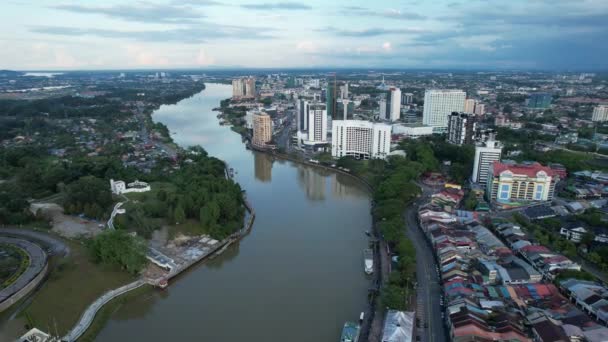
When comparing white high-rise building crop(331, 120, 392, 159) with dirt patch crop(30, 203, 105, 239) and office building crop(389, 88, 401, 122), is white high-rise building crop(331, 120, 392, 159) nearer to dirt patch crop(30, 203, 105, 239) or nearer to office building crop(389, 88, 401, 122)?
office building crop(389, 88, 401, 122)

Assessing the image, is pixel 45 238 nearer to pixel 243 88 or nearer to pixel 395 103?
pixel 395 103

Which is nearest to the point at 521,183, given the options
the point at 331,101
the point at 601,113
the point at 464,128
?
the point at 464,128

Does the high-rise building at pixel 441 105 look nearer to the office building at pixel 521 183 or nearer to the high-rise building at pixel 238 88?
the office building at pixel 521 183

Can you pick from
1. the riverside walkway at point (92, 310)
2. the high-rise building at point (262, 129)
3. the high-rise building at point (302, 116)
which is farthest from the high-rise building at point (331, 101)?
the riverside walkway at point (92, 310)

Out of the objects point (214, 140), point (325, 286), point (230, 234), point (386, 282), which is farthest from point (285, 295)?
point (214, 140)

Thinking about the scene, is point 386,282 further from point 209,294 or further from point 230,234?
point 230,234
